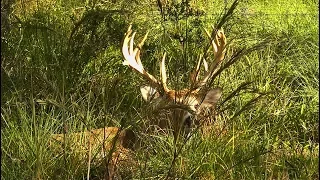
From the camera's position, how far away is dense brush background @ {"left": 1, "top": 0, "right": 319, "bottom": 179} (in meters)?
3.05

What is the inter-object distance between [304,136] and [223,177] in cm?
112

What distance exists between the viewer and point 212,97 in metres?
4.19

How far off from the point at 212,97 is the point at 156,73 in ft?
3.33

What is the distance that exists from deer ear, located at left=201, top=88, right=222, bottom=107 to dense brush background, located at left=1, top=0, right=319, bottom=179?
9 centimetres

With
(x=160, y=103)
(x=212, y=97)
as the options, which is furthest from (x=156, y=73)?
(x=160, y=103)

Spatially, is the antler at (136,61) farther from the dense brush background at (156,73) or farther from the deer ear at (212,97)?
the deer ear at (212,97)

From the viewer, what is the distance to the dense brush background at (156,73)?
3.05m

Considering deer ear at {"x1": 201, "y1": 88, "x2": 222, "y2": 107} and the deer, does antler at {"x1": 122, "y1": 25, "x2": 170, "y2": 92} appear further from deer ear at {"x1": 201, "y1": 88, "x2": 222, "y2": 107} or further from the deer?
deer ear at {"x1": 201, "y1": 88, "x2": 222, "y2": 107}

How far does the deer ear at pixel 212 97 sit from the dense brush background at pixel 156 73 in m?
0.09

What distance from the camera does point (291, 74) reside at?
5.04 meters

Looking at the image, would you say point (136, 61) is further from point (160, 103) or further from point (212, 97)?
point (160, 103)

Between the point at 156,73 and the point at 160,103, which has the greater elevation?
the point at 156,73

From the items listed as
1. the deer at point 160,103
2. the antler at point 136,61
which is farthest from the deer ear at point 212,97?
the antler at point 136,61

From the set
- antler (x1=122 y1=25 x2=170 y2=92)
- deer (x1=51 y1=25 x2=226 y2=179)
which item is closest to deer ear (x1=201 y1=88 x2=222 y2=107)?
deer (x1=51 y1=25 x2=226 y2=179)
